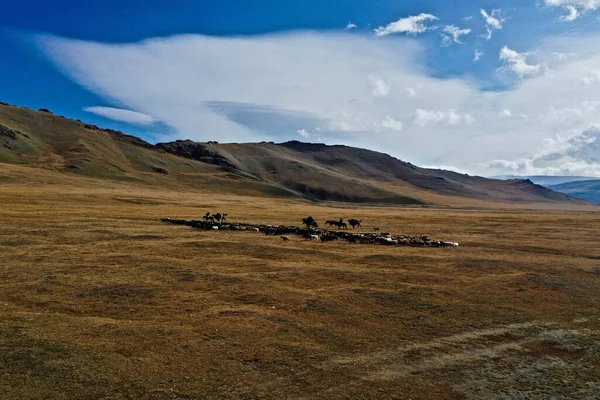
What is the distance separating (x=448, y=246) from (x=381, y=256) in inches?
398

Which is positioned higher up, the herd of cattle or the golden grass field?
the herd of cattle

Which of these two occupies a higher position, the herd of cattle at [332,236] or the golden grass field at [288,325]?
the herd of cattle at [332,236]

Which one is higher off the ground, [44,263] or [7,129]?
[7,129]

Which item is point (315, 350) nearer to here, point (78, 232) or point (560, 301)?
point (560, 301)

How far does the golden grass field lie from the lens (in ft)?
33.0

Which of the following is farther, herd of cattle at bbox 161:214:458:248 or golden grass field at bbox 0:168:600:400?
herd of cattle at bbox 161:214:458:248

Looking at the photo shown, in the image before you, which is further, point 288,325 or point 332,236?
point 332,236

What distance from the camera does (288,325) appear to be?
14156 mm

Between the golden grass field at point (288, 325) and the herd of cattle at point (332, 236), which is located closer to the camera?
the golden grass field at point (288, 325)

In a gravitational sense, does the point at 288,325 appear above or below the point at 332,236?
below

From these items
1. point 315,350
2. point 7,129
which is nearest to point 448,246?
point 315,350

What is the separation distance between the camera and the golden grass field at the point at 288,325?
33.0ft

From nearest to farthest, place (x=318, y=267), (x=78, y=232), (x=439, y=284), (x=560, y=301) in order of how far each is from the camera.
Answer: (x=560, y=301) → (x=439, y=284) → (x=318, y=267) → (x=78, y=232)

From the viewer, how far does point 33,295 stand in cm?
1609
